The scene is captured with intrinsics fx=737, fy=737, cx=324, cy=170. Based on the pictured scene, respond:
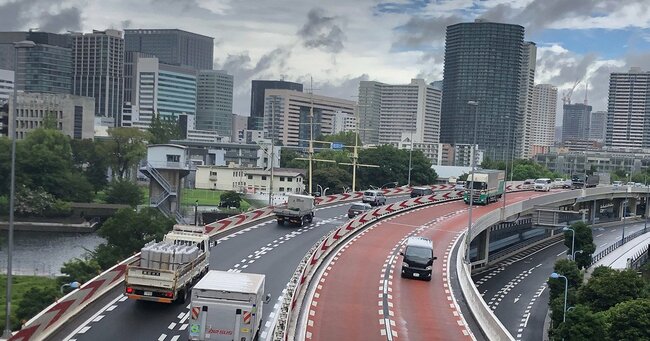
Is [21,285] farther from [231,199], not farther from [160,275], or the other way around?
[231,199]

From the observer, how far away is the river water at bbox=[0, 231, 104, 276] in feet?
213

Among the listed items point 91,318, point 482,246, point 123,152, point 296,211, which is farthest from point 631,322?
point 123,152

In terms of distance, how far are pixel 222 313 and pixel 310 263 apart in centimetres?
1271

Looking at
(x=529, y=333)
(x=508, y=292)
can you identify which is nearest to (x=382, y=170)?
(x=508, y=292)

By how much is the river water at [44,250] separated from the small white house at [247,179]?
28.3m

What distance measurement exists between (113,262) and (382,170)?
6876 centimetres

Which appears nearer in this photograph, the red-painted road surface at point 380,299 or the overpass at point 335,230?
the overpass at point 335,230

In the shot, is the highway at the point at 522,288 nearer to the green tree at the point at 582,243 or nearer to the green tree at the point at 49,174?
the green tree at the point at 582,243

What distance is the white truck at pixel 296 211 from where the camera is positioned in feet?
163

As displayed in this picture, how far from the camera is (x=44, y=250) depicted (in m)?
77.1

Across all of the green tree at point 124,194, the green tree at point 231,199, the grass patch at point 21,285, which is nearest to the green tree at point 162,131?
the green tree at point 124,194

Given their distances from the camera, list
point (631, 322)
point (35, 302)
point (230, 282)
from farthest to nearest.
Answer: point (35, 302) → point (631, 322) → point (230, 282)

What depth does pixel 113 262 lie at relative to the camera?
47938 mm

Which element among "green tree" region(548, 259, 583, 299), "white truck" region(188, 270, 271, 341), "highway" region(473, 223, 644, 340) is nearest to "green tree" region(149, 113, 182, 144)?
"highway" region(473, 223, 644, 340)
